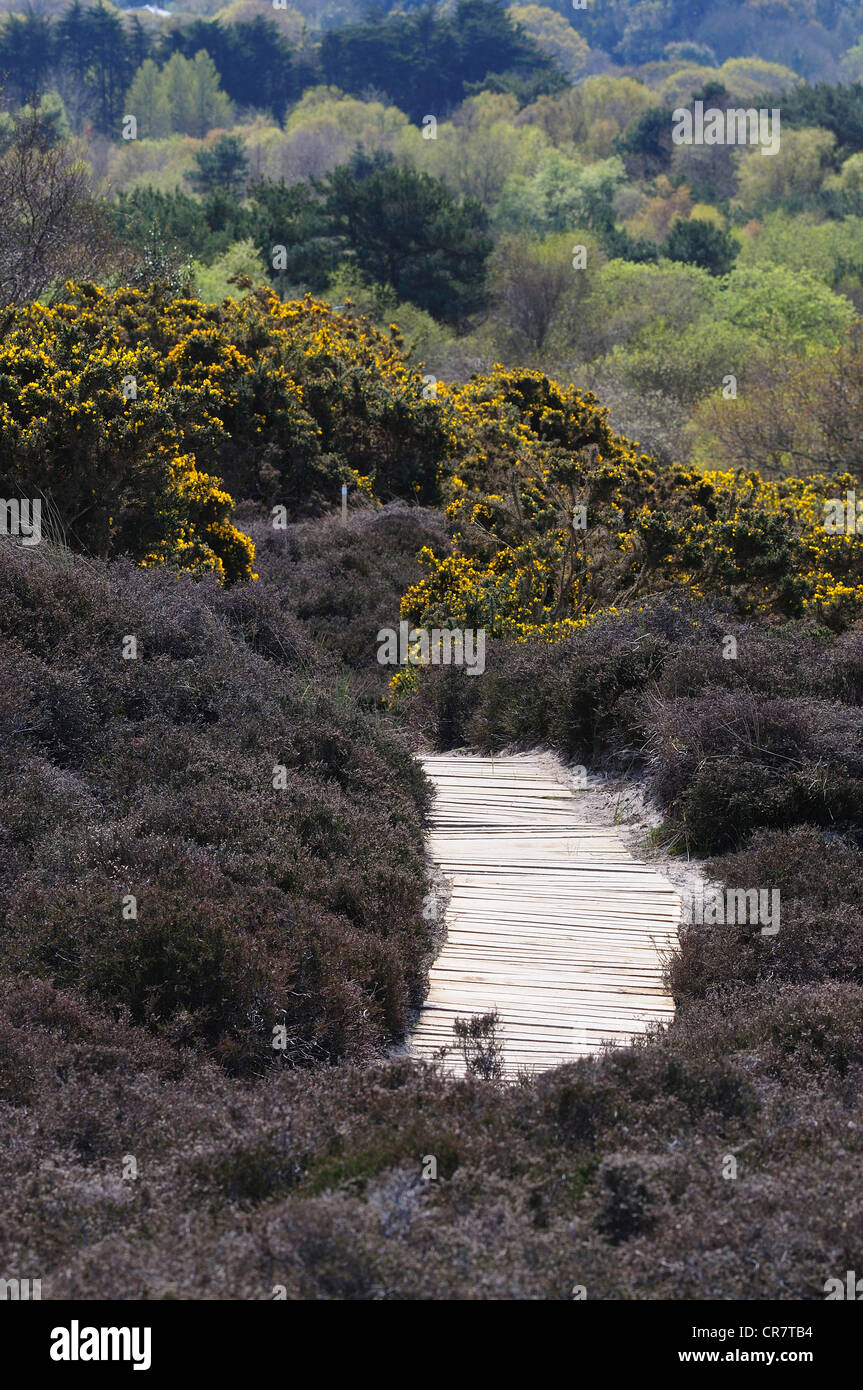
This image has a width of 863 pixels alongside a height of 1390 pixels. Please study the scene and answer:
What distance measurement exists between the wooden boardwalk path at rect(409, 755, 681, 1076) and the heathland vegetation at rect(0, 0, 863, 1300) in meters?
0.28

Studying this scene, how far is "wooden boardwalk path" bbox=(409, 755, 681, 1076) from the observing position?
5.72 meters

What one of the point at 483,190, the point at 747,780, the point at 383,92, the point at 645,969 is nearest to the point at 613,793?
the point at 747,780

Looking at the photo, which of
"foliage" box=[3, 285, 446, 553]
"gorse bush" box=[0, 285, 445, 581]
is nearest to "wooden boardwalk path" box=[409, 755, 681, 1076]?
"gorse bush" box=[0, 285, 445, 581]

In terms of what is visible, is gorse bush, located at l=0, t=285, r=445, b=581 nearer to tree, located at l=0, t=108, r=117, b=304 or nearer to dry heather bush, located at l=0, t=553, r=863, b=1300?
dry heather bush, located at l=0, t=553, r=863, b=1300

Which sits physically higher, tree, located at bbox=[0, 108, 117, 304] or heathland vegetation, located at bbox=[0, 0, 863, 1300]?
tree, located at bbox=[0, 108, 117, 304]

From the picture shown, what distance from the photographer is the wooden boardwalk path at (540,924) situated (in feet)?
18.8

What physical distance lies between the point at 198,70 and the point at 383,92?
15278 millimetres

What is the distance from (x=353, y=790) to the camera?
759 cm

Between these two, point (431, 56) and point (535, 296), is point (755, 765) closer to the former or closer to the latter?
point (535, 296)

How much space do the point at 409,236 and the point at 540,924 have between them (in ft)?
127

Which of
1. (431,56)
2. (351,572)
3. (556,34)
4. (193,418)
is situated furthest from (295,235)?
(556,34)

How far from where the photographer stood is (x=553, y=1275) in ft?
10.7

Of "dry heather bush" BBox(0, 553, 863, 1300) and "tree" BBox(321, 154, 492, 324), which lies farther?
"tree" BBox(321, 154, 492, 324)

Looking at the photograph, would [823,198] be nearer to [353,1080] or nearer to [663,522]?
[663,522]
